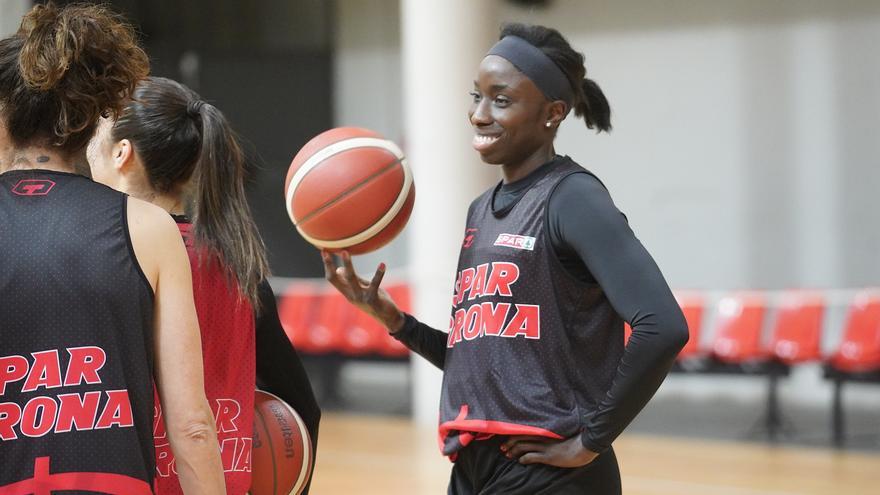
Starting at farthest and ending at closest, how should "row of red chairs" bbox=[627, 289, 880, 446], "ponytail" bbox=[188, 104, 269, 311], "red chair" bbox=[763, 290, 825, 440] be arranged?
"red chair" bbox=[763, 290, 825, 440] → "row of red chairs" bbox=[627, 289, 880, 446] → "ponytail" bbox=[188, 104, 269, 311]

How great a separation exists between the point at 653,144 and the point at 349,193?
8.24 m

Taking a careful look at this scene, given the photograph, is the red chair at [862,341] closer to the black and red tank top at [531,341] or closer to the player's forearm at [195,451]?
the black and red tank top at [531,341]

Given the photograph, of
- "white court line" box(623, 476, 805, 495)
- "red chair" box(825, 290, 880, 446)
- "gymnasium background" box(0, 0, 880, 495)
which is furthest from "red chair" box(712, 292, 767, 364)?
"white court line" box(623, 476, 805, 495)

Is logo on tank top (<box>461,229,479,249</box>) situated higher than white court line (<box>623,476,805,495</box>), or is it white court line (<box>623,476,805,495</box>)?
logo on tank top (<box>461,229,479,249</box>)

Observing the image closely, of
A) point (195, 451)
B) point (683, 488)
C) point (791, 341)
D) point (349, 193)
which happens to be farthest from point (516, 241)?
point (791, 341)

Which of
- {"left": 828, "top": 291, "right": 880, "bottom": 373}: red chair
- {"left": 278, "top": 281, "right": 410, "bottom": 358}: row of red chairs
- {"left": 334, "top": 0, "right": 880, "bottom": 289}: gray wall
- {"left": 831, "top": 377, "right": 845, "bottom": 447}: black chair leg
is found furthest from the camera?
{"left": 334, "top": 0, "right": 880, "bottom": 289}: gray wall

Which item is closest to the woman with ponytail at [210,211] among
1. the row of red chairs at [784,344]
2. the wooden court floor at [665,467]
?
the wooden court floor at [665,467]

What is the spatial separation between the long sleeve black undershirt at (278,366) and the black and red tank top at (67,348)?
68 centimetres

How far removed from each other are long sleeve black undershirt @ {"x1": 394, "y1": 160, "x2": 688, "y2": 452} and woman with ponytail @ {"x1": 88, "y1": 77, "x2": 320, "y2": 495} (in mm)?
629

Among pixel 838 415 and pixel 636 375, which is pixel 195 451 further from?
pixel 838 415

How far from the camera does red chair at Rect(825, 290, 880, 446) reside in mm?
7621

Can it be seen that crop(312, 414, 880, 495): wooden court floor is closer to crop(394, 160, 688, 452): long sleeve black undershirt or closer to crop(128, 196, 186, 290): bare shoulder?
crop(394, 160, 688, 452): long sleeve black undershirt

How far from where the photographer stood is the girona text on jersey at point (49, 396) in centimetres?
171

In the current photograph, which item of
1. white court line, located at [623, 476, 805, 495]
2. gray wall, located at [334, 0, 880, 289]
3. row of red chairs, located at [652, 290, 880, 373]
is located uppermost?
gray wall, located at [334, 0, 880, 289]
